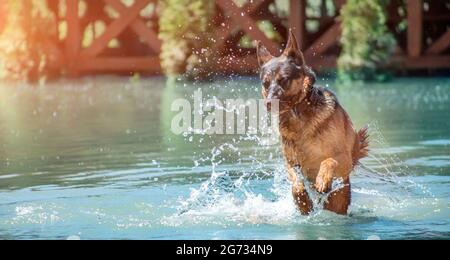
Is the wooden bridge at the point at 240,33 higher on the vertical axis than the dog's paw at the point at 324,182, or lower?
higher

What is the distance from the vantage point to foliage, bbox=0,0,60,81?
2355 centimetres

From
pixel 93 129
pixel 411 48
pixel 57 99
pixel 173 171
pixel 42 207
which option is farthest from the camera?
pixel 411 48

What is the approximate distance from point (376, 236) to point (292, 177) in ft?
2.47

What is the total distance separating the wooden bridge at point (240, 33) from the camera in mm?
22953

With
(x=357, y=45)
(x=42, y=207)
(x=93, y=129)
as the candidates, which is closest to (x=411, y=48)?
(x=357, y=45)

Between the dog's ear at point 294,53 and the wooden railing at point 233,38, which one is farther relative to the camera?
the wooden railing at point 233,38

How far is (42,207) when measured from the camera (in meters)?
10.5

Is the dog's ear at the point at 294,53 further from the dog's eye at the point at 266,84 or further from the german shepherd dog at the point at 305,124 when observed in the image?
the dog's eye at the point at 266,84

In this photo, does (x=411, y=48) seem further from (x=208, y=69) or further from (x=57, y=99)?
(x=57, y=99)

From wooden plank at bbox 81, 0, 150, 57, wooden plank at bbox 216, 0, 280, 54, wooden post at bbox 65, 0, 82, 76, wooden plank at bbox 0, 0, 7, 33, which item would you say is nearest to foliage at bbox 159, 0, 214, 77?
wooden plank at bbox 216, 0, 280, 54

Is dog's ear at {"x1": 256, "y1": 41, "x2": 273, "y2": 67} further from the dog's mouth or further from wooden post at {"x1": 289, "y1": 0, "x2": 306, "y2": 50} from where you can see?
wooden post at {"x1": 289, "y1": 0, "x2": 306, "y2": 50}

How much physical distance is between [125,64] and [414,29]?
17.5 ft

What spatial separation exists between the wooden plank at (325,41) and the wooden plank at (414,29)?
3.91 ft

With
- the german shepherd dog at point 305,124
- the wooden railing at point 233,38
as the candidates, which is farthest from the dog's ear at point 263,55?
the wooden railing at point 233,38
